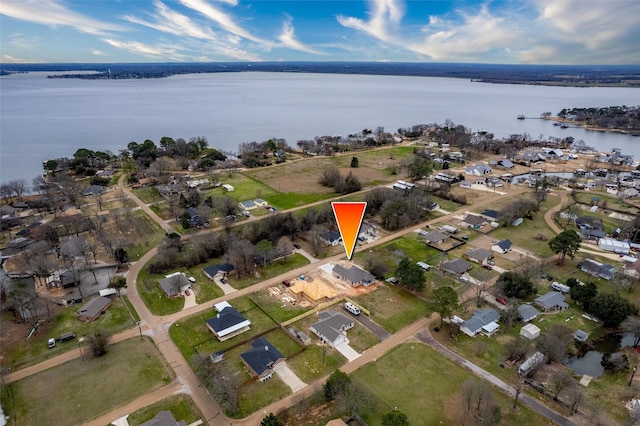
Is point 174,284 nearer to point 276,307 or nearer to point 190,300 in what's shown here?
point 190,300

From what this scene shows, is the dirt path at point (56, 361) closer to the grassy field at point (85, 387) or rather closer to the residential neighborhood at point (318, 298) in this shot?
the residential neighborhood at point (318, 298)

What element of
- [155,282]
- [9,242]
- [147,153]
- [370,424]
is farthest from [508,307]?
[147,153]

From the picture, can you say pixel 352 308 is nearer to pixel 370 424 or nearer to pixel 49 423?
pixel 370 424

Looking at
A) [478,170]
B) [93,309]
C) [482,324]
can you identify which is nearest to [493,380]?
[482,324]

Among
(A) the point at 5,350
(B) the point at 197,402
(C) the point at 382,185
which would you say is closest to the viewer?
(B) the point at 197,402

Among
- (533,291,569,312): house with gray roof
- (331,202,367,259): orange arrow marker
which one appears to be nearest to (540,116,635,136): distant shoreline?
(533,291,569,312): house with gray roof

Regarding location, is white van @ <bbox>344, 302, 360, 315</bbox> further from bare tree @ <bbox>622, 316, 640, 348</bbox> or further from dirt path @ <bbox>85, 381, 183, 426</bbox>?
bare tree @ <bbox>622, 316, 640, 348</bbox>
